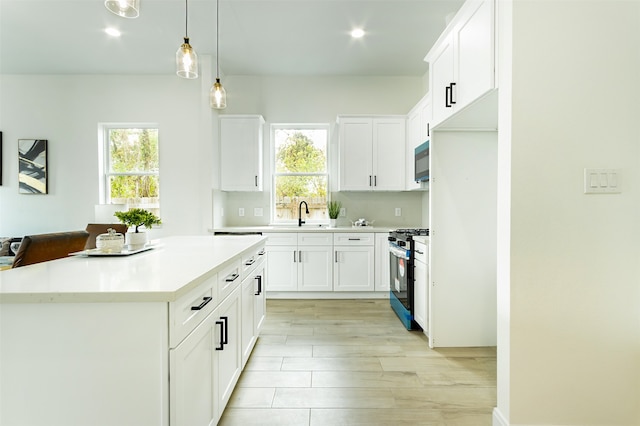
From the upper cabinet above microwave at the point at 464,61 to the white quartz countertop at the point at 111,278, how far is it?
1.71 m

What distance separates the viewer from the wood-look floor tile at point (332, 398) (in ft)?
6.07

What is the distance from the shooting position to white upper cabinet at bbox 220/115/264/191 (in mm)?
4148

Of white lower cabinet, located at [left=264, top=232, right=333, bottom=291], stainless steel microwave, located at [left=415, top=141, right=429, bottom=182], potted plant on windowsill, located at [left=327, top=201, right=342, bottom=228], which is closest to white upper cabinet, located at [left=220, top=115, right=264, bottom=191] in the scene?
white lower cabinet, located at [left=264, top=232, right=333, bottom=291]

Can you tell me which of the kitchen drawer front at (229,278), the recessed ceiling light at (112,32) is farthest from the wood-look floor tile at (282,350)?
the recessed ceiling light at (112,32)

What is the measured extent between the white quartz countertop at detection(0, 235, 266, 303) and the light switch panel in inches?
71.6

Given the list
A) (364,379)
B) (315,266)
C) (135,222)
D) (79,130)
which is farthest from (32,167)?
(364,379)

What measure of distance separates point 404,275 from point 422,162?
3.99ft

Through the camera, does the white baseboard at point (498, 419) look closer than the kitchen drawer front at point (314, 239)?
Yes

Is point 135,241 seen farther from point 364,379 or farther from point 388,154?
point 388,154

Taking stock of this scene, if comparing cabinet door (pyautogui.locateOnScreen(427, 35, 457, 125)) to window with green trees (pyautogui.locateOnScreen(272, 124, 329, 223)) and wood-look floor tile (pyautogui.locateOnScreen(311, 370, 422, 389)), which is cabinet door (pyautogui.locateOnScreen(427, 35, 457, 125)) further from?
window with green trees (pyautogui.locateOnScreen(272, 124, 329, 223))

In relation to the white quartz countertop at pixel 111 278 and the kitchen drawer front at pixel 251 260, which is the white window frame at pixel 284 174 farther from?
the white quartz countertop at pixel 111 278

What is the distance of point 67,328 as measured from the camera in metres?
0.99

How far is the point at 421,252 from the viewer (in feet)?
9.20

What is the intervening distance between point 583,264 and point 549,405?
705 mm
